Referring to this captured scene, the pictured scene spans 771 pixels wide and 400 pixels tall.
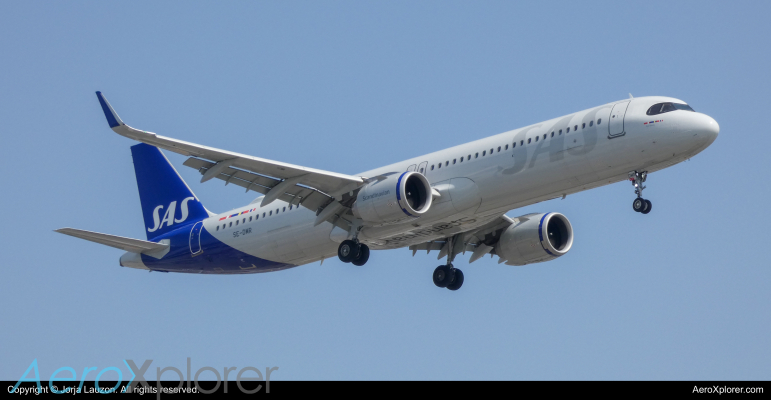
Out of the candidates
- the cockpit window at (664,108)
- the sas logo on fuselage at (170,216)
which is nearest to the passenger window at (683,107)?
the cockpit window at (664,108)

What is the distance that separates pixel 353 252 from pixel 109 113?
32.7 feet

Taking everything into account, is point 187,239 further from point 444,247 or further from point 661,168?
point 661,168

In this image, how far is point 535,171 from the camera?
110ft

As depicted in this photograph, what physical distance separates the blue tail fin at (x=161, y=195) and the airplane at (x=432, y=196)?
4.9 inches

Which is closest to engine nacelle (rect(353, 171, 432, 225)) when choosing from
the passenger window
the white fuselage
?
the white fuselage

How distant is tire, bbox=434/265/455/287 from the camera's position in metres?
41.5

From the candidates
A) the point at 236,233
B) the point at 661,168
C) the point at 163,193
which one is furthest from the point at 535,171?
the point at 163,193

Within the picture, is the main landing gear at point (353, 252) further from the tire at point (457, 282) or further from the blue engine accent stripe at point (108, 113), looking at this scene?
the blue engine accent stripe at point (108, 113)

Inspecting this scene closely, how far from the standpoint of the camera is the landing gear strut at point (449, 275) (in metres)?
41.4

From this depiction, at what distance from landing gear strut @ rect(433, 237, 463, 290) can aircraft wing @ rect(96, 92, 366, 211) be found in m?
6.90

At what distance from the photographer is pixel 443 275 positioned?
41656mm

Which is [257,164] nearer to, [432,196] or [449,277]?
[432,196]

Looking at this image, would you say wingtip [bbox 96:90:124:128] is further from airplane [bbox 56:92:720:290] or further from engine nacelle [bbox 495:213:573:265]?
engine nacelle [bbox 495:213:573:265]
